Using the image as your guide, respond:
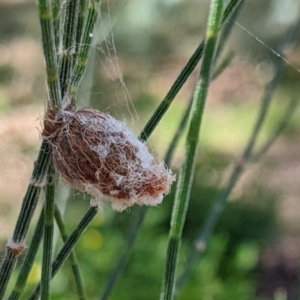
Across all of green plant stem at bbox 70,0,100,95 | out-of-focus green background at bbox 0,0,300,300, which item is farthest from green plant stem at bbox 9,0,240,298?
out-of-focus green background at bbox 0,0,300,300

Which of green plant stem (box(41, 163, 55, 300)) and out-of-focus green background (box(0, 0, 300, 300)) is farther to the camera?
out-of-focus green background (box(0, 0, 300, 300))

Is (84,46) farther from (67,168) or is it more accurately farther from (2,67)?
(2,67)

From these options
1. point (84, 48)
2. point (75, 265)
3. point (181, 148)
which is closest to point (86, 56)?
point (84, 48)

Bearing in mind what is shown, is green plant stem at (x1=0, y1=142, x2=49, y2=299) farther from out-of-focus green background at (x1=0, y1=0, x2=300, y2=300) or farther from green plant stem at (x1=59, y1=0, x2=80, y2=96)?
out-of-focus green background at (x1=0, y1=0, x2=300, y2=300)

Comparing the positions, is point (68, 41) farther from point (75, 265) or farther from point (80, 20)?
point (75, 265)

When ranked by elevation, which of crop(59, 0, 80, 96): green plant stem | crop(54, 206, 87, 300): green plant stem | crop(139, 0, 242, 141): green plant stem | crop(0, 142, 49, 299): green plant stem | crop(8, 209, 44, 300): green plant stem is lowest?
crop(54, 206, 87, 300): green plant stem
